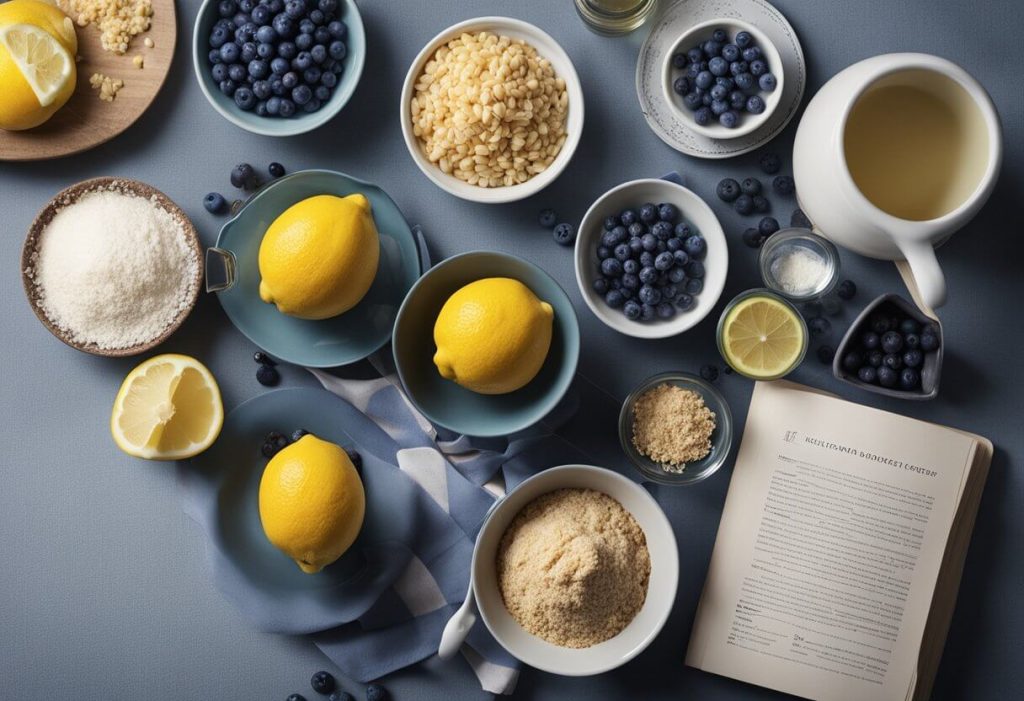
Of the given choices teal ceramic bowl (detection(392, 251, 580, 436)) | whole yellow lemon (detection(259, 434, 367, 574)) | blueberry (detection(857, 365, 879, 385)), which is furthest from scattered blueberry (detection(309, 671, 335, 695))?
blueberry (detection(857, 365, 879, 385))

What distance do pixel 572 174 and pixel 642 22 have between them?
0.27 m

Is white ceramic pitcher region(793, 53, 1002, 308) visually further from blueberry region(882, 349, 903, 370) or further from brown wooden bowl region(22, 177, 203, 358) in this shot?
brown wooden bowl region(22, 177, 203, 358)

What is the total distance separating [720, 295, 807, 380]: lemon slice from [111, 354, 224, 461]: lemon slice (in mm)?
808

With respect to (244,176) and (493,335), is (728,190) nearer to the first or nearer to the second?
(493,335)

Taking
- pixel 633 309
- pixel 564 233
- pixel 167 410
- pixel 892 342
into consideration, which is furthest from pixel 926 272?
pixel 167 410

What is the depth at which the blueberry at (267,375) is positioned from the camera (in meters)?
1.27

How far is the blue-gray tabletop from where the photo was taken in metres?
1.28

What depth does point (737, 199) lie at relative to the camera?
1.27 metres

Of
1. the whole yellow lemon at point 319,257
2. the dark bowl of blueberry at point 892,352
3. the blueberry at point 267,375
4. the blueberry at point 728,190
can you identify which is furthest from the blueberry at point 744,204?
the blueberry at point 267,375

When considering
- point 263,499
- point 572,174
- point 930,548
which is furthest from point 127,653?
point 930,548

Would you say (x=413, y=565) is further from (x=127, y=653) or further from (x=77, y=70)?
(x=77, y=70)

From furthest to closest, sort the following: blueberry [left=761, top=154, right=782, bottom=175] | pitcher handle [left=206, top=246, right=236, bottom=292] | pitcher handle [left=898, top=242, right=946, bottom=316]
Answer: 1. blueberry [left=761, top=154, right=782, bottom=175]
2. pitcher handle [left=206, top=246, right=236, bottom=292]
3. pitcher handle [left=898, top=242, right=946, bottom=316]

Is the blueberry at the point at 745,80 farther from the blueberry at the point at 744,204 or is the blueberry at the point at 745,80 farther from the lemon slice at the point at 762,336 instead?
the lemon slice at the point at 762,336

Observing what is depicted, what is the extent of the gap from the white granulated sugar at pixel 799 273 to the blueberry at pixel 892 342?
0.13 metres
